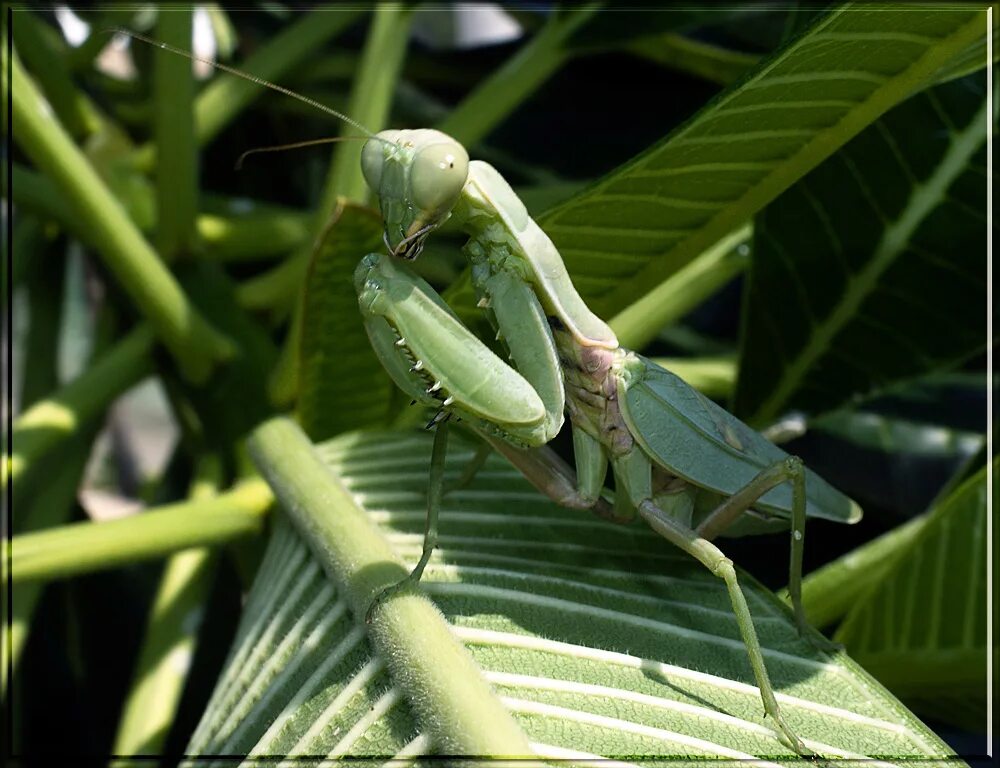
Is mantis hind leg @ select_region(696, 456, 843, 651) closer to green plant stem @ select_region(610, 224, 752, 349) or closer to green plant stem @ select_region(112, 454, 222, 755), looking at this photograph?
green plant stem @ select_region(610, 224, 752, 349)

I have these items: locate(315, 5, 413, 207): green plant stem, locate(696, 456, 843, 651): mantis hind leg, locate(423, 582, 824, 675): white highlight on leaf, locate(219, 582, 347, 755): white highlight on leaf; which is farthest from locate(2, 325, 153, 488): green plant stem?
locate(696, 456, 843, 651): mantis hind leg

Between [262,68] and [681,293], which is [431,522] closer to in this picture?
[681,293]

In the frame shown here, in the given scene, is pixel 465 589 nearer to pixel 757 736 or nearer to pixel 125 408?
pixel 757 736

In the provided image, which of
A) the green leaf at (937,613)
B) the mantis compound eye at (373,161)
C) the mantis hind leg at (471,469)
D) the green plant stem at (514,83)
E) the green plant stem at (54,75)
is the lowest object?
the green leaf at (937,613)

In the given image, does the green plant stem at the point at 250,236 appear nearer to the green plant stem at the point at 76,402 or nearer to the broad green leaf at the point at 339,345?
the green plant stem at the point at 76,402

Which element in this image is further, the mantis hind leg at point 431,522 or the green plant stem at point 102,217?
the green plant stem at point 102,217

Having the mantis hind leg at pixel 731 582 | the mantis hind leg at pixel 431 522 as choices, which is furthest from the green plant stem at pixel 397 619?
the mantis hind leg at pixel 731 582
